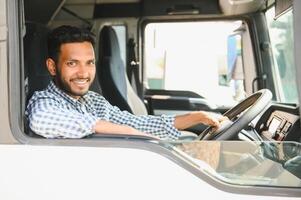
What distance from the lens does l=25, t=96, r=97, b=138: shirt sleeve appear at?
138 centimetres

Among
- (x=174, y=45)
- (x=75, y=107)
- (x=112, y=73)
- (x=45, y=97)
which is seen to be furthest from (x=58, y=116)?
(x=174, y=45)

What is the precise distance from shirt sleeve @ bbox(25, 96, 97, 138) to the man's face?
19 cm

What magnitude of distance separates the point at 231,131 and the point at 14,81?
77 cm

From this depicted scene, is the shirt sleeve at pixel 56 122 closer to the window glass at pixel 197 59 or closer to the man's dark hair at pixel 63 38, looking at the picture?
the man's dark hair at pixel 63 38

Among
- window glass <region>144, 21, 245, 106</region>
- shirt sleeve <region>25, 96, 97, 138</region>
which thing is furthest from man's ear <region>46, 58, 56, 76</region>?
window glass <region>144, 21, 245, 106</region>

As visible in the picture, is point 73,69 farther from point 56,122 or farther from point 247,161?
point 247,161

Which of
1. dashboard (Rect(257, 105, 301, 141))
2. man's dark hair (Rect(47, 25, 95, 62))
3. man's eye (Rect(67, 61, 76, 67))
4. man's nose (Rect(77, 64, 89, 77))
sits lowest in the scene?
dashboard (Rect(257, 105, 301, 141))

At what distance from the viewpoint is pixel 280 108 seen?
2.40 meters

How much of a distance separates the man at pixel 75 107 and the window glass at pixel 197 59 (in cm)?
174

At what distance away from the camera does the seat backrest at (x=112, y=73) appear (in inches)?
135

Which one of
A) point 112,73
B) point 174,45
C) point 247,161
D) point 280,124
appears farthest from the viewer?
point 174,45

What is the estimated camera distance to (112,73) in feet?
11.4

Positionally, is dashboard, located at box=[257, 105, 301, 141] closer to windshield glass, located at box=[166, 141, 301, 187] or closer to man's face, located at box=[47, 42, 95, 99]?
windshield glass, located at box=[166, 141, 301, 187]

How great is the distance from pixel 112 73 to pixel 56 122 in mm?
2072
